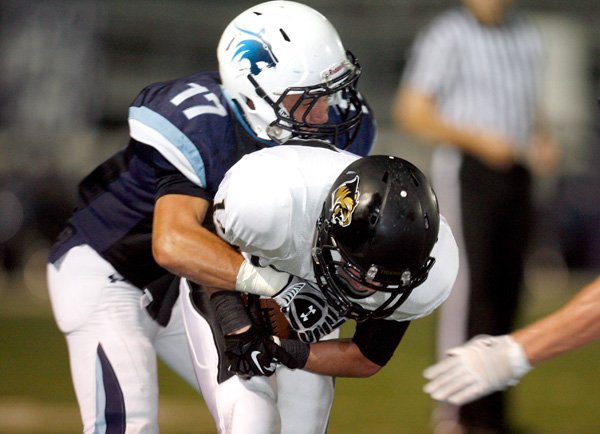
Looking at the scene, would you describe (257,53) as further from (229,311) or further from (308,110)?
(229,311)

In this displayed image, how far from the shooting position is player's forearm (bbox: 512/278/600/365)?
2535mm

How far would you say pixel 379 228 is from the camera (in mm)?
2357

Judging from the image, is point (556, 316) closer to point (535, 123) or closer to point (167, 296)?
point (167, 296)

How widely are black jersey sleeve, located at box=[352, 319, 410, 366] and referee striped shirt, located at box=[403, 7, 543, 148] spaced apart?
80.0 inches

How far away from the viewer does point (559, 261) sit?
10461 mm

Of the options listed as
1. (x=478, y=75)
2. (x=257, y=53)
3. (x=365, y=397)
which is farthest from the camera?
(x=365, y=397)

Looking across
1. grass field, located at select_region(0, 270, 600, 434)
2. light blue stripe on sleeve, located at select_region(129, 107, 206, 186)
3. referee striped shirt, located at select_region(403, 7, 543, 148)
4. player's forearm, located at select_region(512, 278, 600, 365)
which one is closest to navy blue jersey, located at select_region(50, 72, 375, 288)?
light blue stripe on sleeve, located at select_region(129, 107, 206, 186)

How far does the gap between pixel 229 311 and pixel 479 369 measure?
60 centimetres

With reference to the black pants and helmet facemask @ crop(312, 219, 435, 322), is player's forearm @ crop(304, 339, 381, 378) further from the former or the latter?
the black pants

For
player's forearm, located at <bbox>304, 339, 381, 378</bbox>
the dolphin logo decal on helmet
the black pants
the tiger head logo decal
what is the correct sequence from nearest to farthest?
the tiger head logo decal < player's forearm, located at <bbox>304, 339, 381, 378</bbox> < the dolphin logo decal on helmet < the black pants

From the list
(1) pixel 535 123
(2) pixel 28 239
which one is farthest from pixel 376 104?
(1) pixel 535 123

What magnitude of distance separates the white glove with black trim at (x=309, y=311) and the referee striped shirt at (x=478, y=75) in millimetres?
2044

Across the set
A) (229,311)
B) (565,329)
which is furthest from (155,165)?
(565,329)

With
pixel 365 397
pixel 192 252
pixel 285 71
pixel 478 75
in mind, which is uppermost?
pixel 285 71
